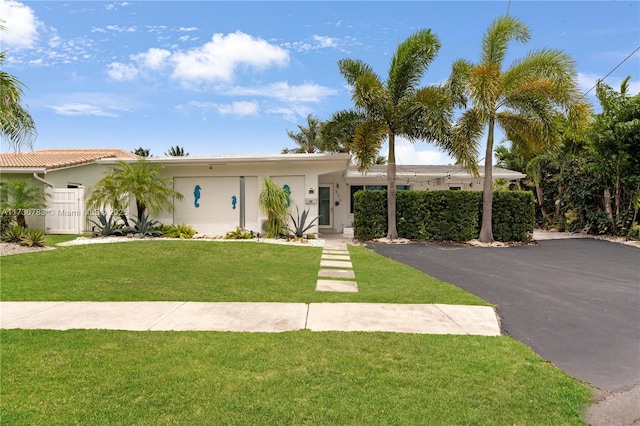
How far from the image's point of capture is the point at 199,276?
7.33 m

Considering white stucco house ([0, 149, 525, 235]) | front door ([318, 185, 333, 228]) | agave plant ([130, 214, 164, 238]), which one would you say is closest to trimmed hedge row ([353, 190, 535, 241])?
white stucco house ([0, 149, 525, 235])

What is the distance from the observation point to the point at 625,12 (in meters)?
11.2

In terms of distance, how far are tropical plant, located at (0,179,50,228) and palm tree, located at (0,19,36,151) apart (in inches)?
201

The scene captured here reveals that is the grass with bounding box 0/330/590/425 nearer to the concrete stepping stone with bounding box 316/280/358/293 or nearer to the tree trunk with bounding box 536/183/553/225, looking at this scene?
the concrete stepping stone with bounding box 316/280/358/293

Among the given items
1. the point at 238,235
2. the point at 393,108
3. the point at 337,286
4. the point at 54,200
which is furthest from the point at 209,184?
the point at 337,286

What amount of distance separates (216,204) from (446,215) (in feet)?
30.1

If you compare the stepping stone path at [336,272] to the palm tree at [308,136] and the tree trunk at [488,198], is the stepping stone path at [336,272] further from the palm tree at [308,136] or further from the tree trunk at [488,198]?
the palm tree at [308,136]

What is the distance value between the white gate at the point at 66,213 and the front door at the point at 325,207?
1007 centimetres

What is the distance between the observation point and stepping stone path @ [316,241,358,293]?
6.51m

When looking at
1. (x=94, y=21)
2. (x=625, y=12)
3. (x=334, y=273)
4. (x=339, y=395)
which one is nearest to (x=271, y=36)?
(x=94, y=21)

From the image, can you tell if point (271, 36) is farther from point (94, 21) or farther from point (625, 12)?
point (625, 12)

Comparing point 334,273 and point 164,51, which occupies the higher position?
point 164,51

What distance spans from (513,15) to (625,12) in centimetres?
319

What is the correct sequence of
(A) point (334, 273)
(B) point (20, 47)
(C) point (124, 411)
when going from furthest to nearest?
(B) point (20, 47) < (A) point (334, 273) < (C) point (124, 411)
